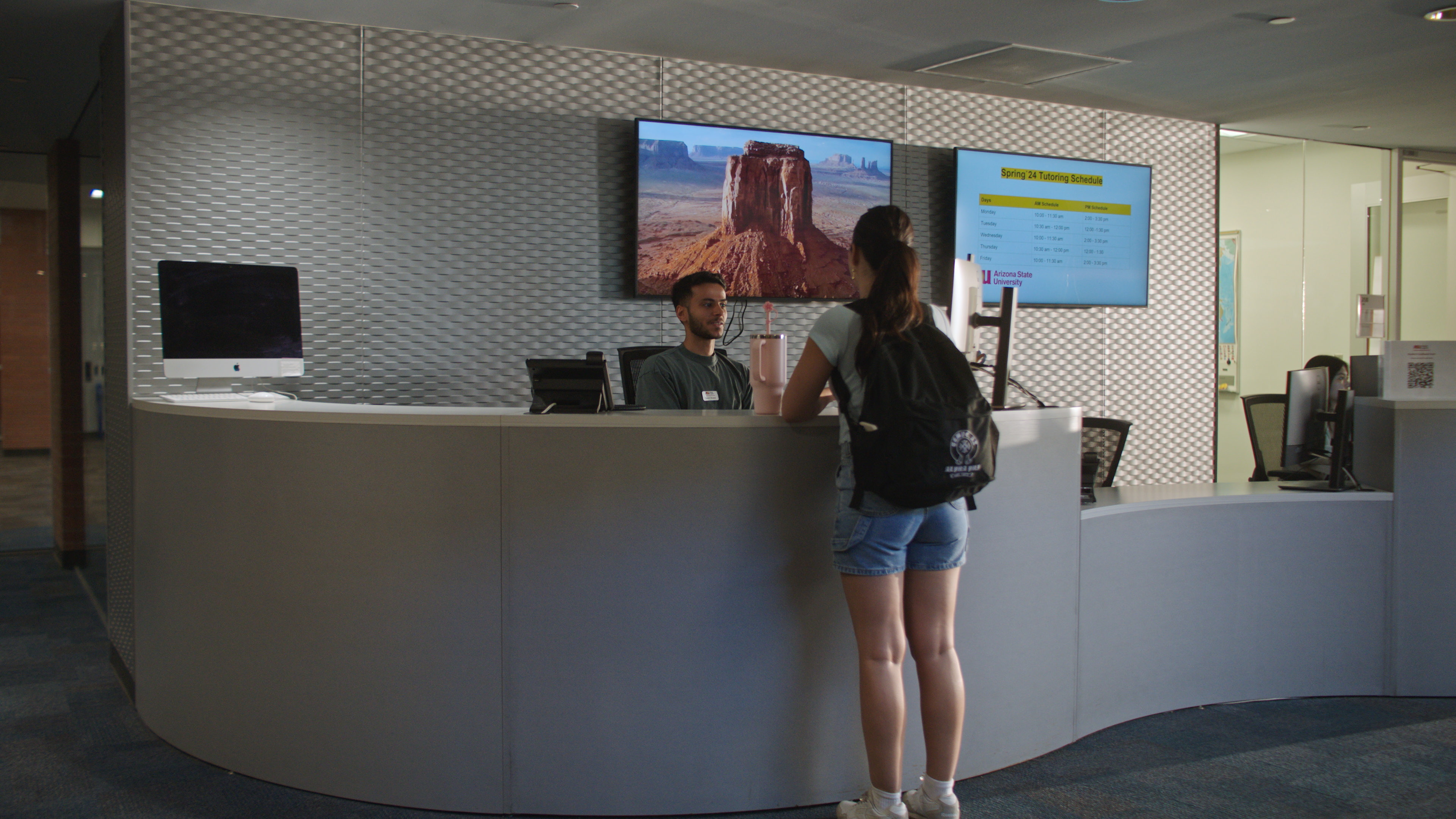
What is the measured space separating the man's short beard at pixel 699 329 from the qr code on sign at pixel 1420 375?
2.64 meters

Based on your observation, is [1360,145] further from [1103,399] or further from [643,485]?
[643,485]

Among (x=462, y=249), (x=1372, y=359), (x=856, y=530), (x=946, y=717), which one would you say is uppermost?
(x=462, y=249)

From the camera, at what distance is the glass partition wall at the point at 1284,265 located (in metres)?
7.17

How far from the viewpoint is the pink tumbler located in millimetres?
2613

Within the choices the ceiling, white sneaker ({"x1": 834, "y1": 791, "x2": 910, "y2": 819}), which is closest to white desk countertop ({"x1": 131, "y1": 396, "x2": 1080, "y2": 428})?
white sneaker ({"x1": 834, "y1": 791, "x2": 910, "y2": 819})

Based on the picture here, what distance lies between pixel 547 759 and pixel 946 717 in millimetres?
1001

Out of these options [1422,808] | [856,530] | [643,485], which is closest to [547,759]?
[643,485]

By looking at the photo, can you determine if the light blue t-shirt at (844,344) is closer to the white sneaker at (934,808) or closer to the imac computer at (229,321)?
the white sneaker at (934,808)

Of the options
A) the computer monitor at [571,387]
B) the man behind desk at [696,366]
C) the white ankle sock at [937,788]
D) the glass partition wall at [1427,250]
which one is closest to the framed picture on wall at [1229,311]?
the glass partition wall at [1427,250]

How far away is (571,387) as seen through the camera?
8.75ft

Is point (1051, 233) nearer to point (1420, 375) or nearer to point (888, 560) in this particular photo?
point (1420, 375)

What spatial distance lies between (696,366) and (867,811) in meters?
1.69

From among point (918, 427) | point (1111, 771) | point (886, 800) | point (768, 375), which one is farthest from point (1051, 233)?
point (886, 800)

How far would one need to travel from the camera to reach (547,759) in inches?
101
